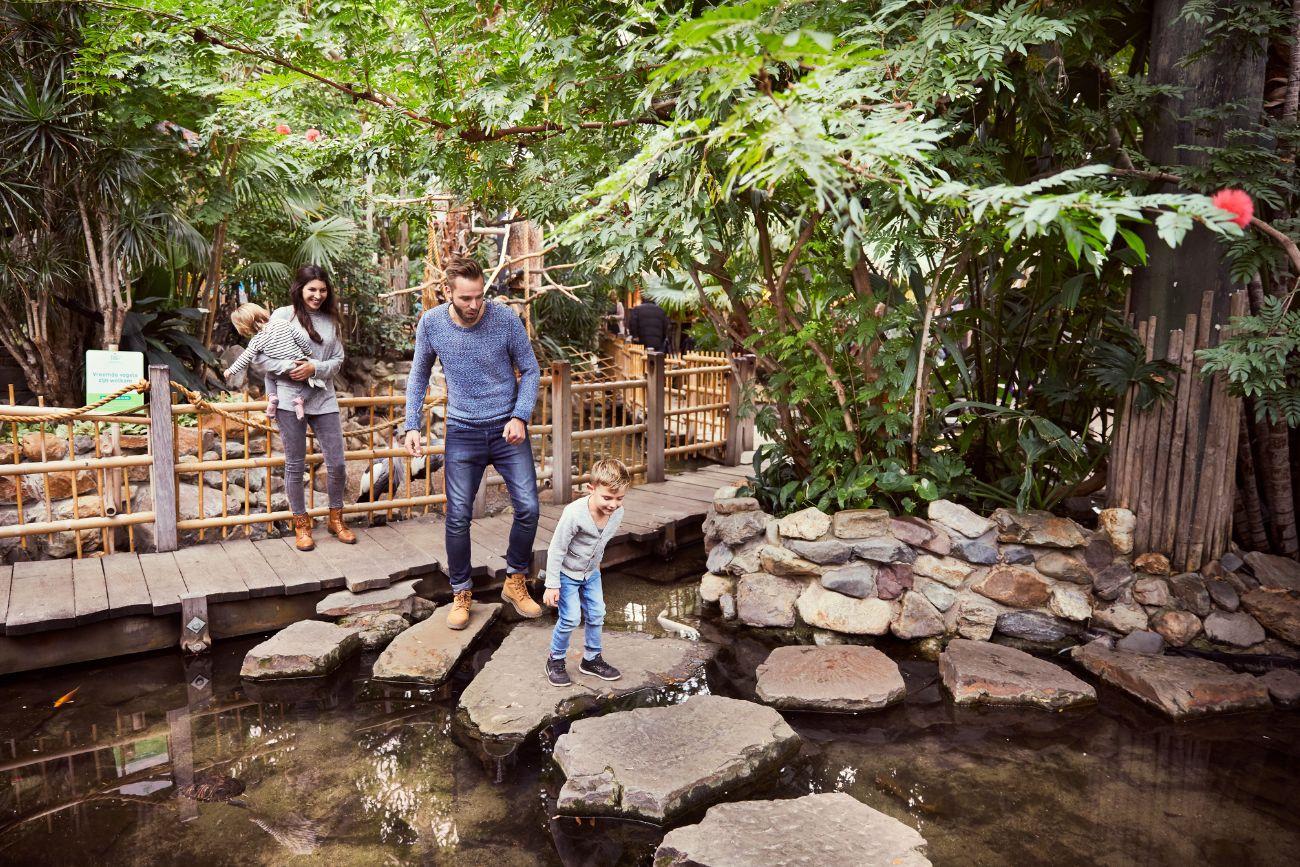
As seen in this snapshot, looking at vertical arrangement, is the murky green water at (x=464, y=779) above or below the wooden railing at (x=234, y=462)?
below

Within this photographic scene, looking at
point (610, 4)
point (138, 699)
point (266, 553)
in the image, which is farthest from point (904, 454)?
point (138, 699)

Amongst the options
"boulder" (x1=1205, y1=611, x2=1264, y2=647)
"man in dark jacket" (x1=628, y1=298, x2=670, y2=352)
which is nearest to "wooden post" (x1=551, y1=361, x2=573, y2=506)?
"boulder" (x1=1205, y1=611, x2=1264, y2=647)

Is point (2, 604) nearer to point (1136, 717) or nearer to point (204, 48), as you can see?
point (204, 48)

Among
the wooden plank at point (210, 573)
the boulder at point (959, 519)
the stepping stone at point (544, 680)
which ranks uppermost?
the boulder at point (959, 519)

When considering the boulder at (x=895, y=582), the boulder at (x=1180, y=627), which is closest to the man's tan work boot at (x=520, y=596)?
the boulder at (x=895, y=582)

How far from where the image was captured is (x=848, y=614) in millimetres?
4418

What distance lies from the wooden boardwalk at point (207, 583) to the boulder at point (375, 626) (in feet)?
0.58

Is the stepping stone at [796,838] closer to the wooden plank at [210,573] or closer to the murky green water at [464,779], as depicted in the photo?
the murky green water at [464,779]

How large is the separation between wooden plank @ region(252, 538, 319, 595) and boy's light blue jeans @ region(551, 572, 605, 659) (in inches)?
60.7

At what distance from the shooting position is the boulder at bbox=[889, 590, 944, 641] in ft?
14.3

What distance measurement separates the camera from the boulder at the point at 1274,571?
4.12m

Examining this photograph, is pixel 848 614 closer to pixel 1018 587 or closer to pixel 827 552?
pixel 827 552

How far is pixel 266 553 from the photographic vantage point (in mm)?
4766

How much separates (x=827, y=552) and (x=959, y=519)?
71cm
